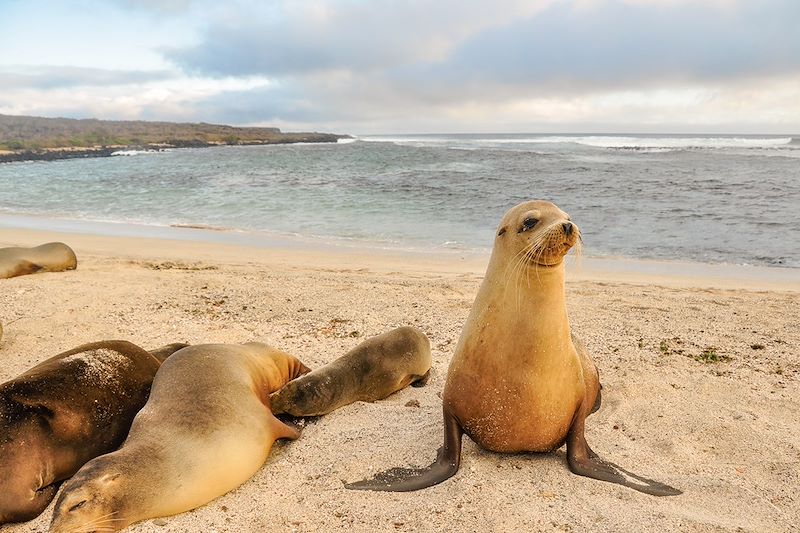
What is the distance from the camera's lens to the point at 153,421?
3322 mm

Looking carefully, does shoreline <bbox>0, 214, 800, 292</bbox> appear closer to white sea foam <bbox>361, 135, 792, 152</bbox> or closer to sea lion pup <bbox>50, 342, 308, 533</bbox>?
sea lion pup <bbox>50, 342, 308, 533</bbox>

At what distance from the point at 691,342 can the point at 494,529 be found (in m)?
3.86

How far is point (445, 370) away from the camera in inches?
206

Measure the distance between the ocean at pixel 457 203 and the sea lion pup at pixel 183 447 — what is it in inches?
343

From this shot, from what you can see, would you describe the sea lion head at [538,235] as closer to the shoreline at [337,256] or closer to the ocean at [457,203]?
the shoreline at [337,256]

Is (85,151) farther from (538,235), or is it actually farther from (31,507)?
(538,235)

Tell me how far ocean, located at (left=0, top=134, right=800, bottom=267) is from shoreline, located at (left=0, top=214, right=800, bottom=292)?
26.7 inches

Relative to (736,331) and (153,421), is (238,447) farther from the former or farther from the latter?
(736,331)

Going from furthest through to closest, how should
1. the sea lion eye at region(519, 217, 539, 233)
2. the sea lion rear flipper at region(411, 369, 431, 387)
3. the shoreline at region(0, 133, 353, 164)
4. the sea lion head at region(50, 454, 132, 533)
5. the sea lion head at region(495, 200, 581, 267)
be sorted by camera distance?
the shoreline at region(0, 133, 353, 164), the sea lion rear flipper at region(411, 369, 431, 387), the sea lion eye at region(519, 217, 539, 233), the sea lion head at region(495, 200, 581, 267), the sea lion head at region(50, 454, 132, 533)

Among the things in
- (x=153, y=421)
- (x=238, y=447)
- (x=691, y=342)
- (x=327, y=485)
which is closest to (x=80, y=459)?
(x=153, y=421)

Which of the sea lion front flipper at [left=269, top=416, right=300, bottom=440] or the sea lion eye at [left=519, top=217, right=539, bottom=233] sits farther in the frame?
the sea lion front flipper at [left=269, top=416, right=300, bottom=440]

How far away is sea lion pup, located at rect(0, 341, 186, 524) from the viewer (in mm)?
3129

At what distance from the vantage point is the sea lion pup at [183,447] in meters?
2.80

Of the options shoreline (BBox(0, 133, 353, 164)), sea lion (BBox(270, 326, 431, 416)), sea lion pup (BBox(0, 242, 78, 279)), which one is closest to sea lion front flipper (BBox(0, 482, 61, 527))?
sea lion (BBox(270, 326, 431, 416))
